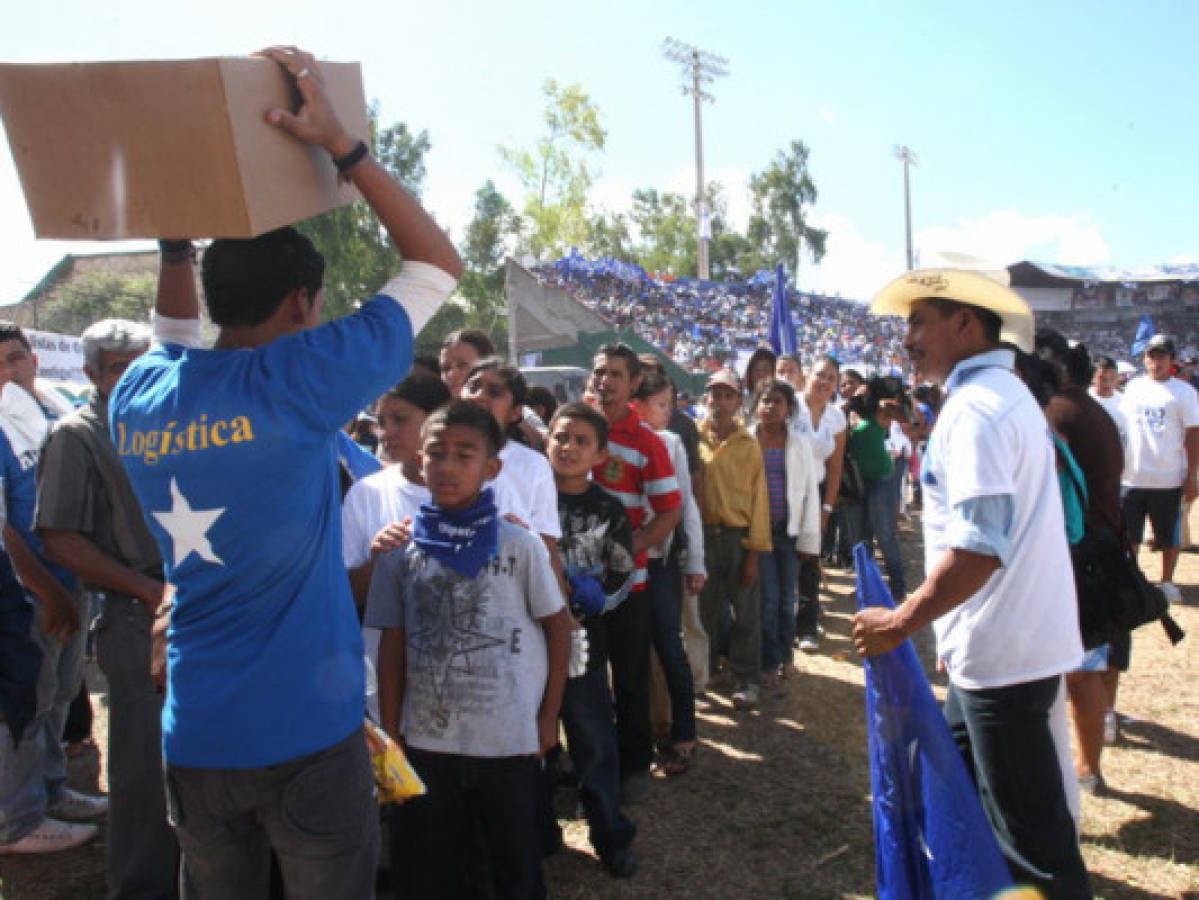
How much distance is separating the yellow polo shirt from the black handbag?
1.95m

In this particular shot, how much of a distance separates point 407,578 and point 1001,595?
168cm

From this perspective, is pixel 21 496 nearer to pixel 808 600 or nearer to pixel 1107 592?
pixel 1107 592

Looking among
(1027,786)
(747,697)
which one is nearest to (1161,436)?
(747,697)

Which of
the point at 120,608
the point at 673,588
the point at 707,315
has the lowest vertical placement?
the point at 673,588

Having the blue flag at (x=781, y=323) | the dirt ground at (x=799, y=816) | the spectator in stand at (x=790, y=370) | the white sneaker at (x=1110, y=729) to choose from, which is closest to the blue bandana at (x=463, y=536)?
the dirt ground at (x=799, y=816)

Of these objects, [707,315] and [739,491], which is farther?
[707,315]

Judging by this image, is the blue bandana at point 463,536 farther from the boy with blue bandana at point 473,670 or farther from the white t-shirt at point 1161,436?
the white t-shirt at point 1161,436

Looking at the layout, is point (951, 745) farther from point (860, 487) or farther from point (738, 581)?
point (860, 487)

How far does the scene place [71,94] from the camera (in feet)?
4.85

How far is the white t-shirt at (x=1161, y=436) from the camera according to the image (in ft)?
23.9

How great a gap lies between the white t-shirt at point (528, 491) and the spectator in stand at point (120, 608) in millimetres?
1103

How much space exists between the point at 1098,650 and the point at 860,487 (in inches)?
134

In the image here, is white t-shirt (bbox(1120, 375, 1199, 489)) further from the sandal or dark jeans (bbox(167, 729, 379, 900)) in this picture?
dark jeans (bbox(167, 729, 379, 900))

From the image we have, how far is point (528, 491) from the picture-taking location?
3.04 m
